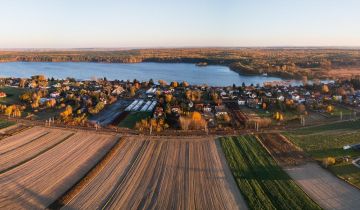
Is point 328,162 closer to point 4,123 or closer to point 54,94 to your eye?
point 4,123

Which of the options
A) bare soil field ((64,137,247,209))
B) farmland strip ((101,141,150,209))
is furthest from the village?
bare soil field ((64,137,247,209))

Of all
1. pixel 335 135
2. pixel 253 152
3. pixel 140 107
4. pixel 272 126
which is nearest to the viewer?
pixel 253 152

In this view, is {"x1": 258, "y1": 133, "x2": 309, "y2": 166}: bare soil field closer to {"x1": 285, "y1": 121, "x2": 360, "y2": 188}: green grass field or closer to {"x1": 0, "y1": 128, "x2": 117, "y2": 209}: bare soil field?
{"x1": 285, "y1": 121, "x2": 360, "y2": 188}: green grass field

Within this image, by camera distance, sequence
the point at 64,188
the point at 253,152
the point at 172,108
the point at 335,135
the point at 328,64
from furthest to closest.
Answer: the point at 328,64, the point at 172,108, the point at 335,135, the point at 253,152, the point at 64,188

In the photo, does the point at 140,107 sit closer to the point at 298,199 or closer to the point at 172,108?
the point at 172,108

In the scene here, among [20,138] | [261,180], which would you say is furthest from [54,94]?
[261,180]

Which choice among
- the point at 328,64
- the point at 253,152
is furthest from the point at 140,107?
the point at 328,64

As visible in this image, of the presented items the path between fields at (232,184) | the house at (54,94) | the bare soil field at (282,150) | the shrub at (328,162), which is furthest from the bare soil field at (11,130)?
the shrub at (328,162)
